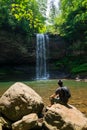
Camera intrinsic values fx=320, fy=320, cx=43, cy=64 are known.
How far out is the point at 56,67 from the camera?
5988cm

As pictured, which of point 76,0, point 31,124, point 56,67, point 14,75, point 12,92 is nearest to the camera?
point 31,124

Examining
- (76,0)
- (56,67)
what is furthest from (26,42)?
(76,0)

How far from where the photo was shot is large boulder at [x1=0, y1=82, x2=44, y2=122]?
43.8 feet

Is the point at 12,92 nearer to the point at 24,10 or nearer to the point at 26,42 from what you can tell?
the point at 26,42

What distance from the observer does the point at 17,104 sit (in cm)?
1335

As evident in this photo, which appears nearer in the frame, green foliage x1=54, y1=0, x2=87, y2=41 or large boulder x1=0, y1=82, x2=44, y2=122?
large boulder x1=0, y1=82, x2=44, y2=122

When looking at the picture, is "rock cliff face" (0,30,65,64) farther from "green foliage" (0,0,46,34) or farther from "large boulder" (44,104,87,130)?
"large boulder" (44,104,87,130)

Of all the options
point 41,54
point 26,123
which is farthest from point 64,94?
point 41,54

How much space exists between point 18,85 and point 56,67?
46012 mm

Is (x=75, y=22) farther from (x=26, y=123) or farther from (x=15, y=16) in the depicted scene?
(x=26, y=123)

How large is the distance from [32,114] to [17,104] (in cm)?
78

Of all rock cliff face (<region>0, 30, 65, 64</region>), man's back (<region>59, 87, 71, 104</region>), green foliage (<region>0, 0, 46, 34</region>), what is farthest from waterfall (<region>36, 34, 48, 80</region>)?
man's back (<region>59, 87, 71, 104</region>)

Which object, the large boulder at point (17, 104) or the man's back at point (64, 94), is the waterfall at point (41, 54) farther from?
the large boulder at point (17, 104)

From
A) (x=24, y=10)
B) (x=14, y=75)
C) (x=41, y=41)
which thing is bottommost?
(x=14, y=75)
